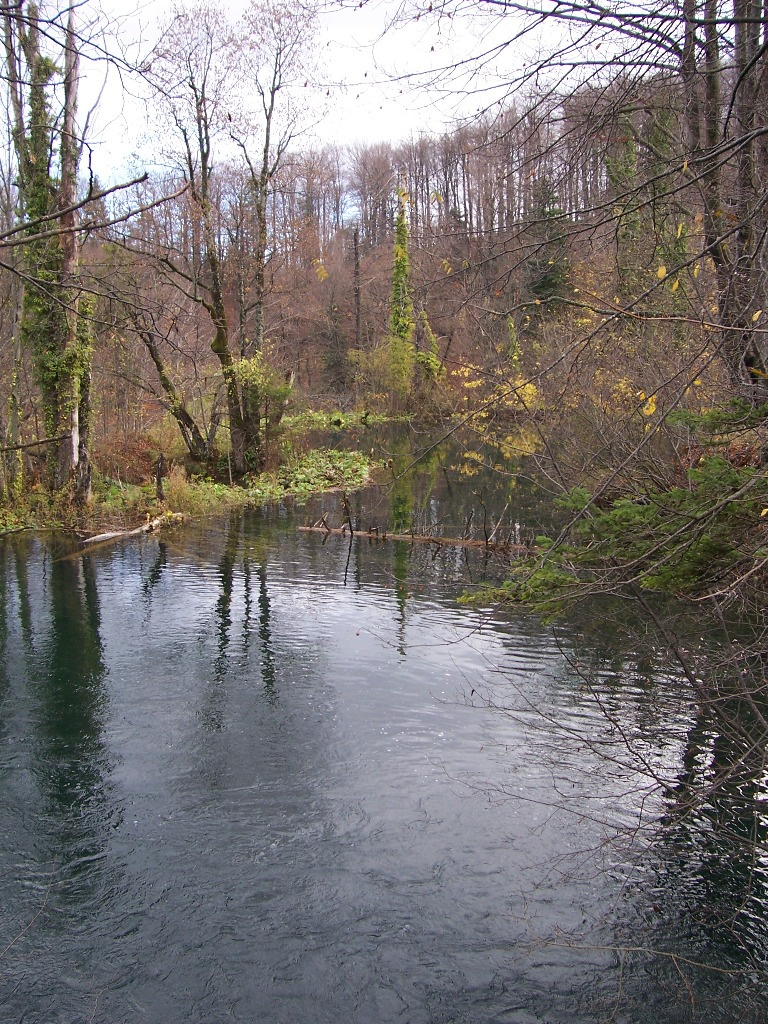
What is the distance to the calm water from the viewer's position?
4.25 metres

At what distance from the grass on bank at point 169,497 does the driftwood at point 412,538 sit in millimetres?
2940

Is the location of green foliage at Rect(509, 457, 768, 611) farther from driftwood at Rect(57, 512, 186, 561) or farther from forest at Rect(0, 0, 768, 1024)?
driftwood at Rect(57, 512, 186, 561)

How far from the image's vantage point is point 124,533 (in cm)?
1447

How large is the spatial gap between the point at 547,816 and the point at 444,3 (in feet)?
16.2

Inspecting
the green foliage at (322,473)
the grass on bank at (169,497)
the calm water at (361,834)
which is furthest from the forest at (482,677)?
the green foliage at (322,473)

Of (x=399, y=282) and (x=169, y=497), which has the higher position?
(x=399, y=282)

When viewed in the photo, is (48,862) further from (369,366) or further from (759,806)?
(369,366)

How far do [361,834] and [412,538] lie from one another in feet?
28.0

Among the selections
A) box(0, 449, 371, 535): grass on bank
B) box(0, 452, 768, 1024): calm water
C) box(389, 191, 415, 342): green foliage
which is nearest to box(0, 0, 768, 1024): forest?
box(0, 452, 768, 1024): calm water

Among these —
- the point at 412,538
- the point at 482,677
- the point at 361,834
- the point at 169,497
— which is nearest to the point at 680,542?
the point at 361,834

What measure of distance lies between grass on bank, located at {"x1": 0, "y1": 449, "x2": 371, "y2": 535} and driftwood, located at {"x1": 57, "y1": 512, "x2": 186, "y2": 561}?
0.23 meters

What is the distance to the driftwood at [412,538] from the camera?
12547mm

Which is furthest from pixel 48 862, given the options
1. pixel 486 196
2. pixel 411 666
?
pixel 486 196

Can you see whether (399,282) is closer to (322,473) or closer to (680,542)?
(322,473)
